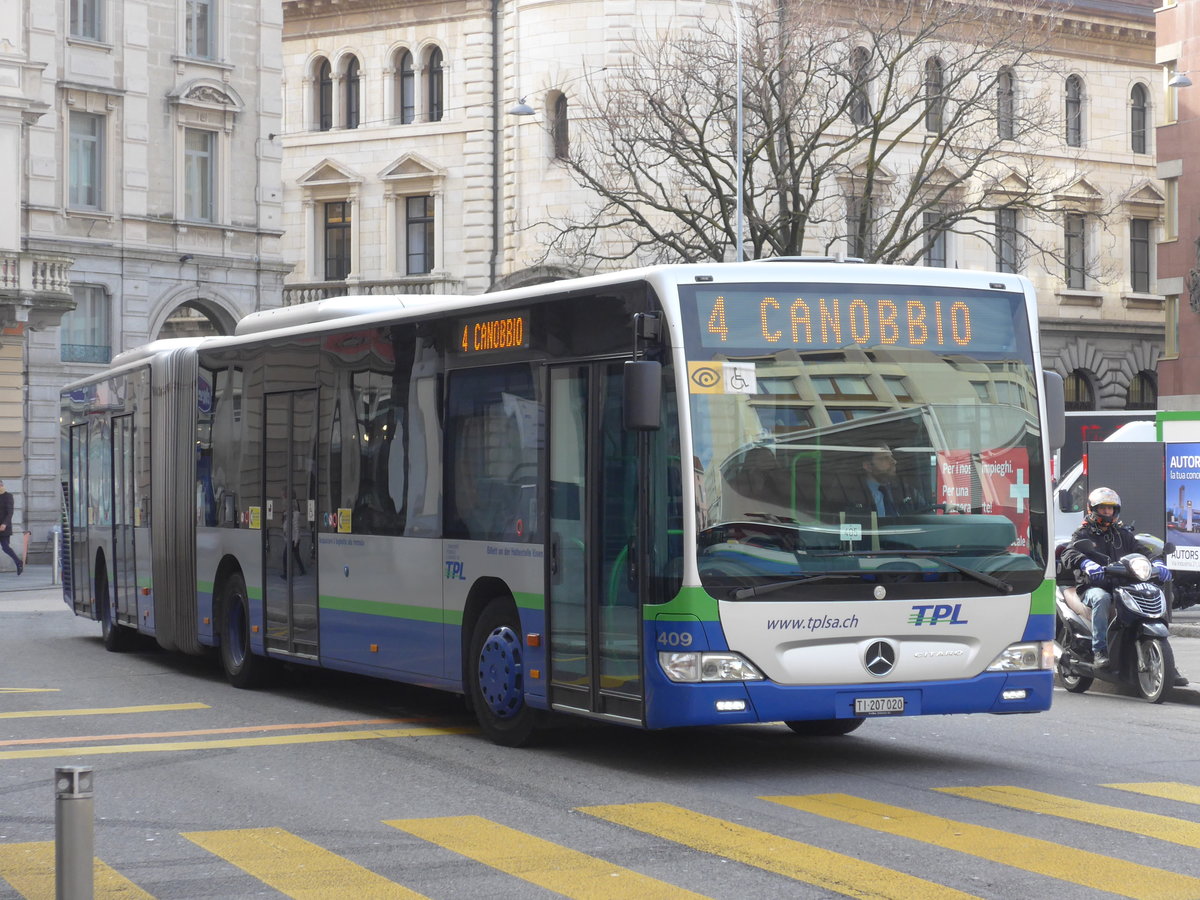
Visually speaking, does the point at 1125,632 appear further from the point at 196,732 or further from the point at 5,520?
the point at 5,520

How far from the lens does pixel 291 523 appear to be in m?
14.9

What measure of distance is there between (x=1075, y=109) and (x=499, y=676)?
4867 centimetres

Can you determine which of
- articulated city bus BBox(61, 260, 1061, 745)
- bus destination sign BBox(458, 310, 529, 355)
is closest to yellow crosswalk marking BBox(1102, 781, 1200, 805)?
articulated city bus BBox(61, 260, 1061, 745)

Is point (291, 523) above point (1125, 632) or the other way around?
above

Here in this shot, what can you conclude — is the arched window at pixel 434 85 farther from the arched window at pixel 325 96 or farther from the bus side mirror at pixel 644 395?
the bus side mirror at pixel 644 395

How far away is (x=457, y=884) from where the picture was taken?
25.0 ft

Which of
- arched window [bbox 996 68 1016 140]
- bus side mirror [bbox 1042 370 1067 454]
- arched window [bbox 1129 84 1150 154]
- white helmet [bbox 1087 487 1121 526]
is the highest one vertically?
arched window [bbox 1129 84 1150 154]

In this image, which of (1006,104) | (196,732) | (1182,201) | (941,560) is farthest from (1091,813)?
(1006,104)

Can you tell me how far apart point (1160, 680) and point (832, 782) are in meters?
5.18

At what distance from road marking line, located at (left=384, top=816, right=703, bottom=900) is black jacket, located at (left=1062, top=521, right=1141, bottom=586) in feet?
23.6

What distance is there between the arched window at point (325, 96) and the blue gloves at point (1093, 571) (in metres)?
43.5

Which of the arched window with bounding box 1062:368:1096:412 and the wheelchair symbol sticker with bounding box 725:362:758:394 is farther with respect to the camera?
the arched window with bounding box 1062:368:1096:412

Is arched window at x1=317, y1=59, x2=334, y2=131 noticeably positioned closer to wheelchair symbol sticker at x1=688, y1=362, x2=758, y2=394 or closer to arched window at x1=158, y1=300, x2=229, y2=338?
arched window at x1=158, y1=300, x2=229, y2=338

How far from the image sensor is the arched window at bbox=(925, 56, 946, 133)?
37.4 metres
